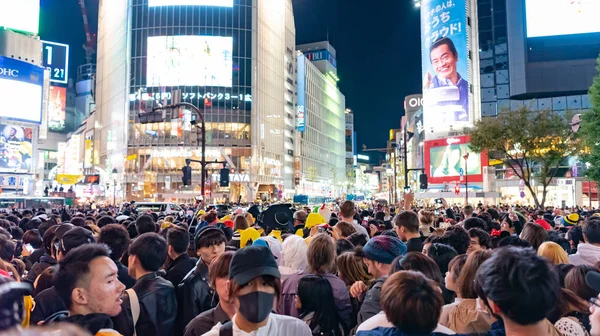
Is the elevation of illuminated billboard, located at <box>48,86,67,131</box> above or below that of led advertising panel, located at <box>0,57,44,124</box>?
above

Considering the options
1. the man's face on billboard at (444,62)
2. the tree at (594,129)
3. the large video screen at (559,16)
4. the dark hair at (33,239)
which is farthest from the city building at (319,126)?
the dark hair at (33,239)

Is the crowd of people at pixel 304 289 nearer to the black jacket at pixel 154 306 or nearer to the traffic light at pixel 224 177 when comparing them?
the black jacket at pixel 154 306

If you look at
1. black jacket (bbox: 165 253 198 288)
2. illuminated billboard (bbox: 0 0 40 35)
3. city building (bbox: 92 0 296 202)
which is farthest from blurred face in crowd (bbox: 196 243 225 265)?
illuminated billboard (bbox: 0 0 40 35)

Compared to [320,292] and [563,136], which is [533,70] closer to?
[563,136]

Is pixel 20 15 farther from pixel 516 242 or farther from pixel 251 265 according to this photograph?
pixel 251 265

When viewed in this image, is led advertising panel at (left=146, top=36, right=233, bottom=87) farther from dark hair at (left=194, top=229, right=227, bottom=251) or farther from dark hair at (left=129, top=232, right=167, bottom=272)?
dark hair at (left=129, top=232, right=167, bottom=272)

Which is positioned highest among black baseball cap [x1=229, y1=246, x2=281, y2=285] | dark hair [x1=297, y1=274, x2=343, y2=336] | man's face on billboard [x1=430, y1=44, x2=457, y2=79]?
man's face on billboard [x1=430, y1=44, x2=457, y2=79]

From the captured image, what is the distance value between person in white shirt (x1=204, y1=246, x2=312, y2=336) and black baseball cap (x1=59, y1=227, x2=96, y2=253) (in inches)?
113

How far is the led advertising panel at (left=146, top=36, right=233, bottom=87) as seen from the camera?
267 ft

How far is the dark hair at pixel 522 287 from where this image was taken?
8.35 ft

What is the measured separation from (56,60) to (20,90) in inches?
2158

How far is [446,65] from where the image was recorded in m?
66.9

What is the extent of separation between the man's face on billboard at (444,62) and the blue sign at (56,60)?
Result: 87116 mm

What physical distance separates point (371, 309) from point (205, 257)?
211cm
